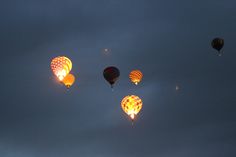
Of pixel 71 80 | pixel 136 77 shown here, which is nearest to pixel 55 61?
pixel 71 80

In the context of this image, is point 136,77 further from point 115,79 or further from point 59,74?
point 59,74

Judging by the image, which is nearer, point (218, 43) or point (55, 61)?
point (55, 61)

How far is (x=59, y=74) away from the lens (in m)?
63.3

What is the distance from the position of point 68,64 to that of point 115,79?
4.69 metres

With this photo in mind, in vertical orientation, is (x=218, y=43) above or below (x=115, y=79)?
above

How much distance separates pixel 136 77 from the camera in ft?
235

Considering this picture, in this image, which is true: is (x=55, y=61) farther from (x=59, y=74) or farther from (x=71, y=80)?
(x=71, y=80)

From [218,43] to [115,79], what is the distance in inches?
523

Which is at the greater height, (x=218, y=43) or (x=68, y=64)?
(x=218, y=43)

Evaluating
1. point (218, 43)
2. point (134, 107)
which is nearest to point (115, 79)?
point (134, 107)

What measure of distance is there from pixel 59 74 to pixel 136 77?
1096 cm

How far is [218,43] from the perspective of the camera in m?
72.3

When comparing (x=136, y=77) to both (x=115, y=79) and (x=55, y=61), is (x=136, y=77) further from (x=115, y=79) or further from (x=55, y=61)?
(x=55, y=61)

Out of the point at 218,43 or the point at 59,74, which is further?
the point at 218,43
